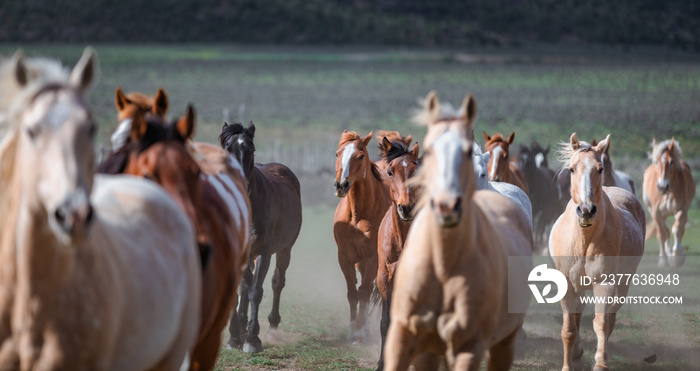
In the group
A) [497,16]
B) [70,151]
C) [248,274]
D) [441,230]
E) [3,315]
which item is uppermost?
[497,16]

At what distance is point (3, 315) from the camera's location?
10.3 feet

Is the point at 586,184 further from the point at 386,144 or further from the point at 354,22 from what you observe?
the point at 354,22

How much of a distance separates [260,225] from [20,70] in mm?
5671

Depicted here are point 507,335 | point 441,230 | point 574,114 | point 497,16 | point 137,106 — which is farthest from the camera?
point 497,16

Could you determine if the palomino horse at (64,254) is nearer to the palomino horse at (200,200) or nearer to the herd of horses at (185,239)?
the herd of horses at (185,239)

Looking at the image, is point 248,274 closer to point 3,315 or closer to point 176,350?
point 176,350

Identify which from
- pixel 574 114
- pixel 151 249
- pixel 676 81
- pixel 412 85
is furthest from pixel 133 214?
pixel 676 81

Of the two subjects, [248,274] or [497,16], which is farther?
[497,16]

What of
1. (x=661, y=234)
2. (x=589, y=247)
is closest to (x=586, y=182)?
(x=589, y=247)

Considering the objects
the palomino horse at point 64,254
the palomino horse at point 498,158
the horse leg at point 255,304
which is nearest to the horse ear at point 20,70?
the palomino horse at point 64,254

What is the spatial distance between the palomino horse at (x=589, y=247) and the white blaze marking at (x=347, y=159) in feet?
6.83

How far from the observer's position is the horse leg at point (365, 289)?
8.45 m

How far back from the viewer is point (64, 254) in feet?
10.1

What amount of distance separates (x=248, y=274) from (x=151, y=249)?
5197mm
